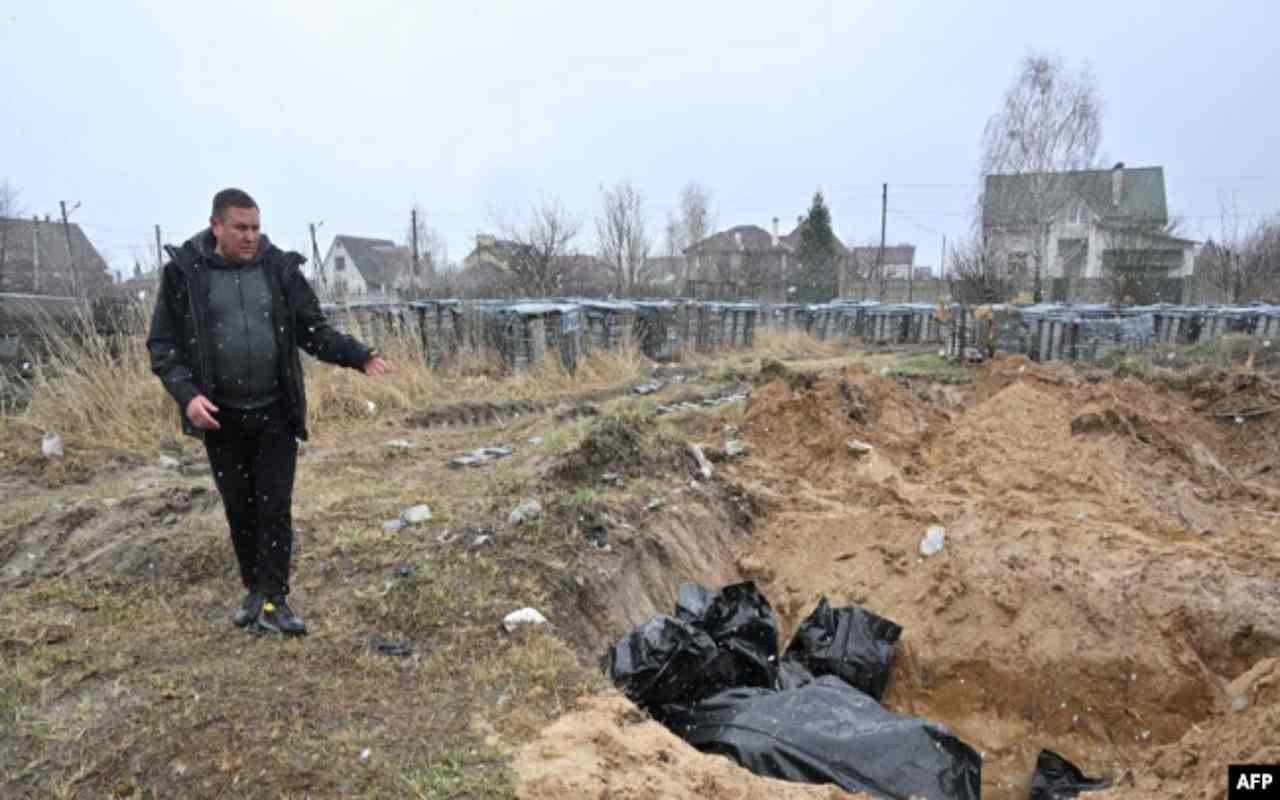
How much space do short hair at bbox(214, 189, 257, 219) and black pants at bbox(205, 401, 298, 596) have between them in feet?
2.49

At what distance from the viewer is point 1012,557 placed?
470 centimetres

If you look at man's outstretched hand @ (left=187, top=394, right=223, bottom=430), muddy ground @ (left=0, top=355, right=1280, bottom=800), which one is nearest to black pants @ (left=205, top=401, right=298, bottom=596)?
man's outstretched hand @ (left=187, top=394, right=223, bottom=430)

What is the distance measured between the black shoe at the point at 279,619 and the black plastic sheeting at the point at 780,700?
1.27m

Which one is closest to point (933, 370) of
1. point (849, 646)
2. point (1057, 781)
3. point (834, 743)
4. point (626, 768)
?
point (849, 646)

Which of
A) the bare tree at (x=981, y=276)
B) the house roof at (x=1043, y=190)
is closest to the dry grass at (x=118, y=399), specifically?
the bare tree at (x=981, y=276)

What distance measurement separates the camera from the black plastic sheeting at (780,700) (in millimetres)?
2668

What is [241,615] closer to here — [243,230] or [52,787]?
[52,787]

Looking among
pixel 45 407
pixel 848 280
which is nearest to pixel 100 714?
pixel 45 407

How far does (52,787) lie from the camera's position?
2213 millimetres

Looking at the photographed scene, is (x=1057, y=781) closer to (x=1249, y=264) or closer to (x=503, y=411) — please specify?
(x=503, y=411)

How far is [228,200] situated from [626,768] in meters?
2.49

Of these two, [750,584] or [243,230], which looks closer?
[243,230]

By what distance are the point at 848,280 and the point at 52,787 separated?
33.6 meters

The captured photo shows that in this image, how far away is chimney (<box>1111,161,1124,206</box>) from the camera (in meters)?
30.3
